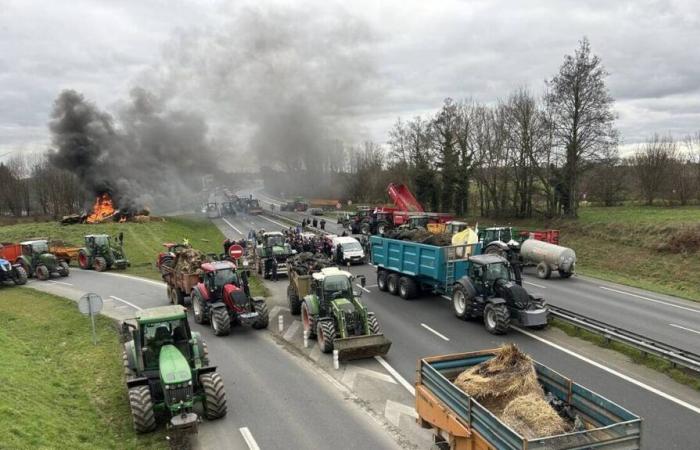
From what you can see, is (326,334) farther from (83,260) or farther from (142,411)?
(83,260)

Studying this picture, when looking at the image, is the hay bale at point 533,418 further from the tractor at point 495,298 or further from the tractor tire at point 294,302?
the tractor tire at point 294,302

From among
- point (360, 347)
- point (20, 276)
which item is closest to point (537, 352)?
point (360, 347)

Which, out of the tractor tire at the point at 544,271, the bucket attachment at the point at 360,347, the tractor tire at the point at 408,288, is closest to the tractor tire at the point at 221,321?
the bucket attachment at the point at 360,347

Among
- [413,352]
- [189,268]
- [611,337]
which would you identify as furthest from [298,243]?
[611,337]

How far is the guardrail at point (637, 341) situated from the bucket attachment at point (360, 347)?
20.9ft

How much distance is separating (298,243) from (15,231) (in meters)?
25.6

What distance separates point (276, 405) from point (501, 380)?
5183 millimetres

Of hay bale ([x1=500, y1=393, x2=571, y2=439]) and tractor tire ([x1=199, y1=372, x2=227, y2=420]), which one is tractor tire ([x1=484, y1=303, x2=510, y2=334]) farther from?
tractor tire ([x1=199, y1=372, x2=227, y2=420])

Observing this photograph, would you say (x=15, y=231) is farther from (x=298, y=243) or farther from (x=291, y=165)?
(x=291, y=165)

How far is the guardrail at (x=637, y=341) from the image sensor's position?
12.5m

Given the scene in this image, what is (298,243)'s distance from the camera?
33688 millimetres

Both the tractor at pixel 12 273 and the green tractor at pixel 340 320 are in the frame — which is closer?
the green tractor at pixel 340 320

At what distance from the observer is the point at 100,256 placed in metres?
32.0

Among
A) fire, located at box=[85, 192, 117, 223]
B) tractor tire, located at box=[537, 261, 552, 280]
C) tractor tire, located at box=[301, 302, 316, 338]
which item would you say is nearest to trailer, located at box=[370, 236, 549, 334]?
tractor tire, located at box=[301, 302, 316, 338]
